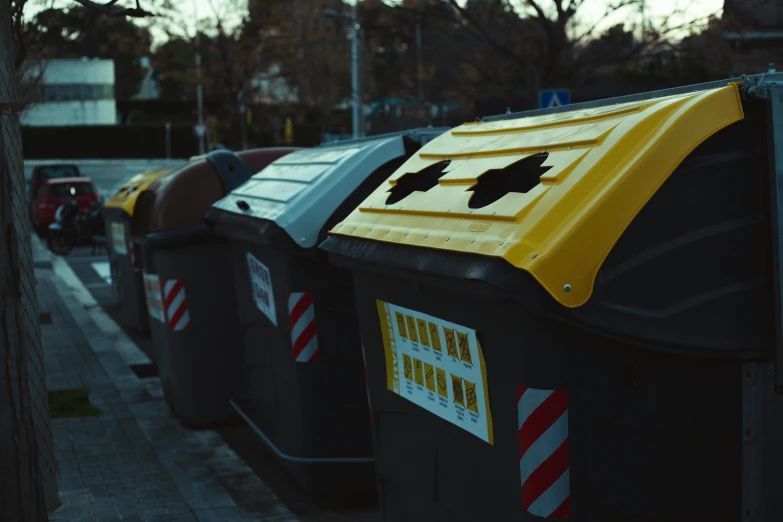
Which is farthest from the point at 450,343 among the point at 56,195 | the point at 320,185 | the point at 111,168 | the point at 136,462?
the point at 111,168

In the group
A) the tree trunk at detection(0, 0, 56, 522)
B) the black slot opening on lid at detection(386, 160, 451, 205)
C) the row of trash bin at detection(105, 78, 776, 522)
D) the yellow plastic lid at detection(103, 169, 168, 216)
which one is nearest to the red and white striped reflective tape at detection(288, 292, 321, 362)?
the row of trash bin at detection(105, 78, 776, 522)

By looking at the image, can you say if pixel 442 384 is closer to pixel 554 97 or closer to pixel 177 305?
pixel 177 305

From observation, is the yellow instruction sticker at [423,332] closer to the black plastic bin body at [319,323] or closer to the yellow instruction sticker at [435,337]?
the yellow instruction sticker at [435,337]

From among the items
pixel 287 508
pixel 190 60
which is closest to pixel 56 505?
pixel 287 508

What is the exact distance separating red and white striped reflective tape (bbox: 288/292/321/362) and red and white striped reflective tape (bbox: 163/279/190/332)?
2198 millimetres

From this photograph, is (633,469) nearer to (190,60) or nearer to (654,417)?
(654,417)

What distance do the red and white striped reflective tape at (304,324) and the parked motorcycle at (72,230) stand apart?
18.9 metres

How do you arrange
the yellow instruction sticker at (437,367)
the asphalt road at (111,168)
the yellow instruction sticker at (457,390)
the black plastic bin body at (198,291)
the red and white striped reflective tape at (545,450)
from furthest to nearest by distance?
1. the asphalt road at (111,168)
2. the black plastic bin body at (198,291)
3. the yellow instruction sticker at (457,390)
4. the yellow instruction sticker at (437,367)
5. the red and white striped reflective tape at (545,450)

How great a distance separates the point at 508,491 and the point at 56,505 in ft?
10.5

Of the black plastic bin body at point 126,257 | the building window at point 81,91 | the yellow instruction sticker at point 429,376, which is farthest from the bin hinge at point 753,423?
the building window at point 81,91

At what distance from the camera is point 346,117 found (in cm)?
7619

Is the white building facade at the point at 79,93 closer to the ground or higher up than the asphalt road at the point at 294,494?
higher up

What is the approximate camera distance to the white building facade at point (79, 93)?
7169cm

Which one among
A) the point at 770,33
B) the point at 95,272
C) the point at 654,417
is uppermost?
the point at 770,33
